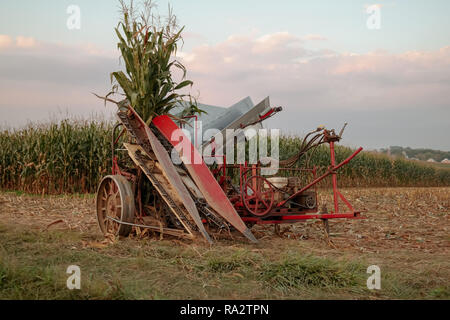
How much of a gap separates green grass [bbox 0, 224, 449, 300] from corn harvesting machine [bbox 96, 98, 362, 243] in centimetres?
62

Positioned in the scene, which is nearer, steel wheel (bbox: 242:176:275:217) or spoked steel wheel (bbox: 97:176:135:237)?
spoked steel wheel (bbox: 97:176:135:237)

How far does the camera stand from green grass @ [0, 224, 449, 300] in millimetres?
3271

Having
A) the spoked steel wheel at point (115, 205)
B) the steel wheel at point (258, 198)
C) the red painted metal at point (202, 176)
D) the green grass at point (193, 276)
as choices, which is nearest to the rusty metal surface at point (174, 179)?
the red painted metal at point (202, 176)

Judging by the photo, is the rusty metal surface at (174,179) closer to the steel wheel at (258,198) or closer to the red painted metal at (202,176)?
the red painted metal at (202,176)

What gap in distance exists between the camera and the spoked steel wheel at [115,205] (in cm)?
558

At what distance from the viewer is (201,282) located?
12.0 feet

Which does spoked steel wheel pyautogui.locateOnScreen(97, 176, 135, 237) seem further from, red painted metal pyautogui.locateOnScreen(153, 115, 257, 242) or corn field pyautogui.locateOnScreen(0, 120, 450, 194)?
corn field pyautogui.locateOnScreen(0, 120, 450, 194)

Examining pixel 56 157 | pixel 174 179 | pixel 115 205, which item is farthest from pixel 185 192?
pixel 56 157

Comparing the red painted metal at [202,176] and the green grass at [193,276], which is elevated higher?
the red painted metal at [202,176]

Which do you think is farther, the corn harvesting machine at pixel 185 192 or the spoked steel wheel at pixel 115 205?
the spoked steel wheel at pixel 115 205

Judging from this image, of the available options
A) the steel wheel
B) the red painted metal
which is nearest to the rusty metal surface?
the red painted metal

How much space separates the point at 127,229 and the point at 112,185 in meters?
0.77
